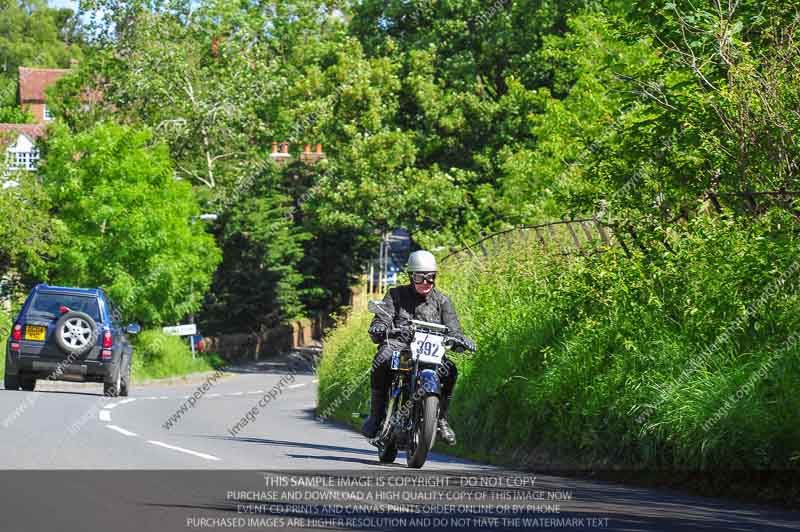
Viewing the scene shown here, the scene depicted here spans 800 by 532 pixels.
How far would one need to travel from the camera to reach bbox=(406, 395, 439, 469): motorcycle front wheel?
12398 millimetres

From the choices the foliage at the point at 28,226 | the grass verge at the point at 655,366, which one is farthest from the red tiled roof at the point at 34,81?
the grass verge at the point at 655,366

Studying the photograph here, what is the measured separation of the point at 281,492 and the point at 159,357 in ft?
133

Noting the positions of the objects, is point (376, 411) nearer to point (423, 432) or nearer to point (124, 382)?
point (423, 432)

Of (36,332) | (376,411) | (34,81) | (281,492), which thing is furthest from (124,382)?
(34,81)

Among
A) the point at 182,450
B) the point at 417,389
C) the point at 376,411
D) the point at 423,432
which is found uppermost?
the point at 417,389

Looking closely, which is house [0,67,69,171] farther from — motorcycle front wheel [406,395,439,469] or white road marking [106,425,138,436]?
motorcycle front wheel [406,395,439,469]

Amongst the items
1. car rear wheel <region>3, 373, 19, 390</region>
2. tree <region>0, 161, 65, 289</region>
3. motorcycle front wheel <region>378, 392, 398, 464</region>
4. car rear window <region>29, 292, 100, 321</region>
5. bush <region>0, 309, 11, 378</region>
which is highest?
tree <region>0, 161, 65, 289</region>

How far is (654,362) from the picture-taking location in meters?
13.3

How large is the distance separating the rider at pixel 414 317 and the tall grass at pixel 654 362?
60.9 inches

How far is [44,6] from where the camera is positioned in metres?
129

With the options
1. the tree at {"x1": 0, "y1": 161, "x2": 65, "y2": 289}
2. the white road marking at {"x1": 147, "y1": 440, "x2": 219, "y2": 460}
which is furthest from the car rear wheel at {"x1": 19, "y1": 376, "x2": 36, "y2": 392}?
the tree at {"x1": 0, "y1": 161, "x2": 65, "y2": 289}

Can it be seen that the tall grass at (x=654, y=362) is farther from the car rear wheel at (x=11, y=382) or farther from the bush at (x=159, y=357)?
the bush at (x=159, y=357)

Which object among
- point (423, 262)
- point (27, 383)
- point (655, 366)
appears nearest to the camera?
point (423, 262)

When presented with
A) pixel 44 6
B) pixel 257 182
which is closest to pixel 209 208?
pixel 257 182
